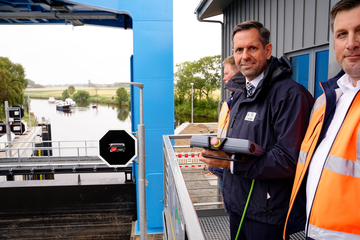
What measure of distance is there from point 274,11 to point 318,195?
3468mm

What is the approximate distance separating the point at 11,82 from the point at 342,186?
4536 cm

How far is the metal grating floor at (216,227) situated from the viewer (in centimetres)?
340

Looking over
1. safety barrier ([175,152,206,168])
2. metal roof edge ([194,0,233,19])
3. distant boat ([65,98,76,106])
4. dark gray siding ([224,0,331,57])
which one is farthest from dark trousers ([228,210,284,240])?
distant boat ([65,98,76,106])

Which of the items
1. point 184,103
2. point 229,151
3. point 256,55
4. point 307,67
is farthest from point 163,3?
point 184,103

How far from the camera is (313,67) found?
296 cm

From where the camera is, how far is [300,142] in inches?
51.1

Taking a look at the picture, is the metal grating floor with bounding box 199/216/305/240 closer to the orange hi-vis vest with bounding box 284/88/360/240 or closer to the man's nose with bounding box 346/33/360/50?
the orange hi-vis vest with bounding box 284/88/360/240

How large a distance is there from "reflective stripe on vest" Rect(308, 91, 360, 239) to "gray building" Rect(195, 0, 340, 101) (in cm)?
112

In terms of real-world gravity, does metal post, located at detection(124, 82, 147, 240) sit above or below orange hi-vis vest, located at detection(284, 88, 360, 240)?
below

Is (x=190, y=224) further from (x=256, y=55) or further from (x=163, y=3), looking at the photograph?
(x=163, y=3)

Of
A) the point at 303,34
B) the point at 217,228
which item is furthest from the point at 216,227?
the point at 303,34

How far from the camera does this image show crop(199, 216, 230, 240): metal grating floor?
3.40 metres

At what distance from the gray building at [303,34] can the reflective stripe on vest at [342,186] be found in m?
1.12

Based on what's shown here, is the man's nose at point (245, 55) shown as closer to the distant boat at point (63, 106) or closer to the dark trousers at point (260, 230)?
the dark trousers at point (260, 230)
